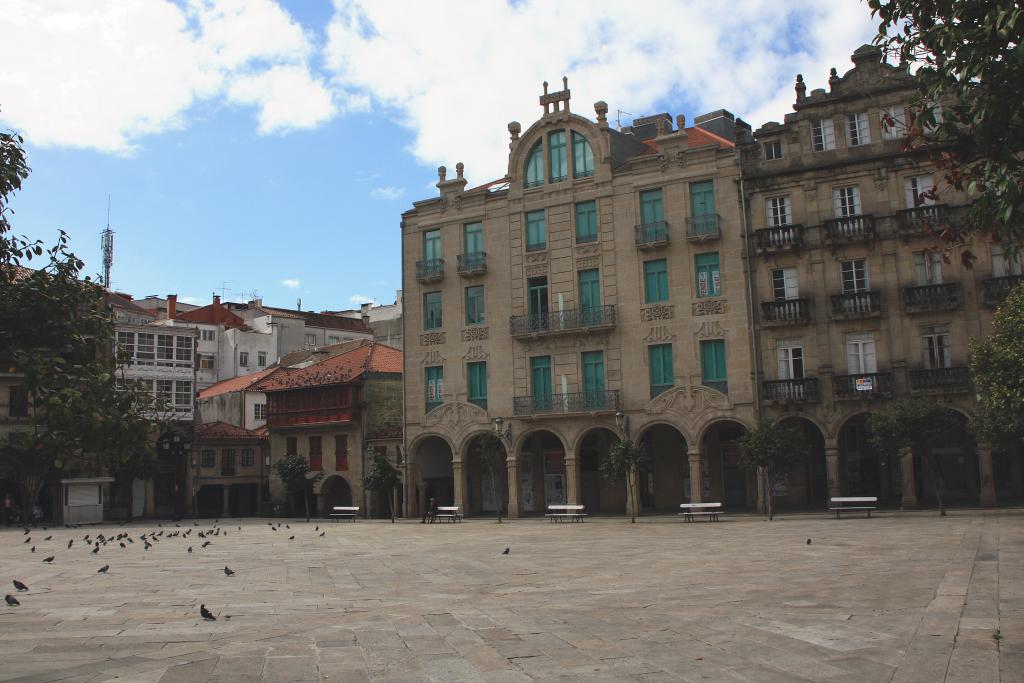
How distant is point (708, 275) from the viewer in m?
41.0

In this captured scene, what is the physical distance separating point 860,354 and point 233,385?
159 feet

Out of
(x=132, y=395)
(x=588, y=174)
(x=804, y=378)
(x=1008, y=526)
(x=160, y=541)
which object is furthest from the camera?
(x=588, y=174)

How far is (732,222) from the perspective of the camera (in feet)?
133

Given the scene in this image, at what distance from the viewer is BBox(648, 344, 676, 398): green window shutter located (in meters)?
41.5

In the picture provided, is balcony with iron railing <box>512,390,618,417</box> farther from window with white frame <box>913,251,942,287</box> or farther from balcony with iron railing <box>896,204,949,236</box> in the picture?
balcony with iron railing <box>896,204,949,236</box>

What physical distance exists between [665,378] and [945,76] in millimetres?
32033

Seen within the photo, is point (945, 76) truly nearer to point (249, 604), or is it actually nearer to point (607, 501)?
point (249, 604)

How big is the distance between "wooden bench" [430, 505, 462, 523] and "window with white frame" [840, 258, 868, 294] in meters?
19.6

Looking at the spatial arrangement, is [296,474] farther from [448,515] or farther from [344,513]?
[448,515]

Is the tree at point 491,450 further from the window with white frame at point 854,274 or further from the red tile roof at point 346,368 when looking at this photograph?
the window with white frame at point 854,274

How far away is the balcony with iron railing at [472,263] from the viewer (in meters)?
46.1

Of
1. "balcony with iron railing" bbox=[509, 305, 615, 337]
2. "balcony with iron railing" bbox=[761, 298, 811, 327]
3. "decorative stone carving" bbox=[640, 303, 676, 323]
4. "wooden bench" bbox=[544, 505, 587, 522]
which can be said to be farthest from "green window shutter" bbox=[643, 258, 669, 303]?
"wooden bench" bbox=[544, 505, 587, 522]

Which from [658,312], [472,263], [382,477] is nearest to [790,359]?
[658,312]

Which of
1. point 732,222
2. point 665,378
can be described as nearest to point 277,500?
point 665,378
